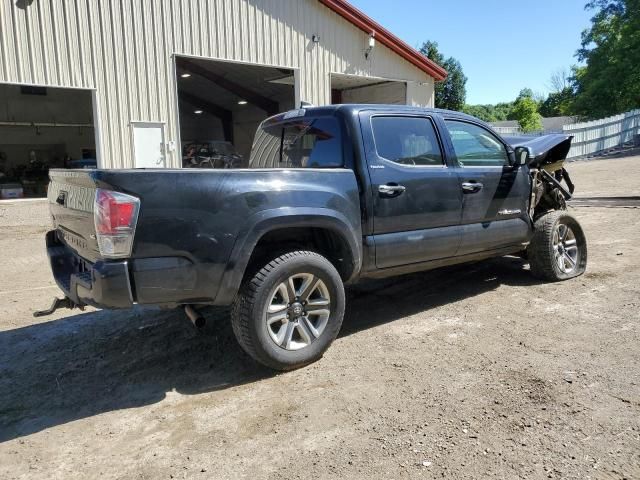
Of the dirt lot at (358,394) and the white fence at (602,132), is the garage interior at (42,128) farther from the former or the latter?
the white fence at (602,132)

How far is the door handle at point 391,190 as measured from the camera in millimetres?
4051

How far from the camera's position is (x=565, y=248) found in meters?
5.71

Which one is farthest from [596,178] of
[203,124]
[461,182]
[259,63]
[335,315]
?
[203,124]

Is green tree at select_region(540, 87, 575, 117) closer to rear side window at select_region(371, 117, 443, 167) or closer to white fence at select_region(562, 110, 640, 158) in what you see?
white fence at select_region(562, 110, 640, 158)

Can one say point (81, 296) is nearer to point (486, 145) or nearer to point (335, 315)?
point (335, 315)

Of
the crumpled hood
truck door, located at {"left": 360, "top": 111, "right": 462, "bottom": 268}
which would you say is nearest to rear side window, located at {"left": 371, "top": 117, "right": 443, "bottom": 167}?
truck door, located at {"left": 360, "top": 111, "right": 462, "bottom": 268}

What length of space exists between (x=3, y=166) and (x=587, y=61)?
4184 centimetres

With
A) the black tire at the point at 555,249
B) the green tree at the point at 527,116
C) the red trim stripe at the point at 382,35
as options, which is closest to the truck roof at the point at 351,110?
the black tire at the point at 555,249

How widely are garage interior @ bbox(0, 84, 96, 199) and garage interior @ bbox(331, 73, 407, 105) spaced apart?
998 centimetres

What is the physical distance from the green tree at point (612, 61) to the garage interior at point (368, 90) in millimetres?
25567

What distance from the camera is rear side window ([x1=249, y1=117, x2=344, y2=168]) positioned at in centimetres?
A: 413

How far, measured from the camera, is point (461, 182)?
4625 millimetres

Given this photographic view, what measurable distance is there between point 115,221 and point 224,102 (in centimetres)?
2533

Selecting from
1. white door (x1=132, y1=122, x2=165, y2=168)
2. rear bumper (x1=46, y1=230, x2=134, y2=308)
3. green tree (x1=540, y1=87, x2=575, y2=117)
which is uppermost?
green tree (x1=540, y1=87, x2=575, y2=117)
